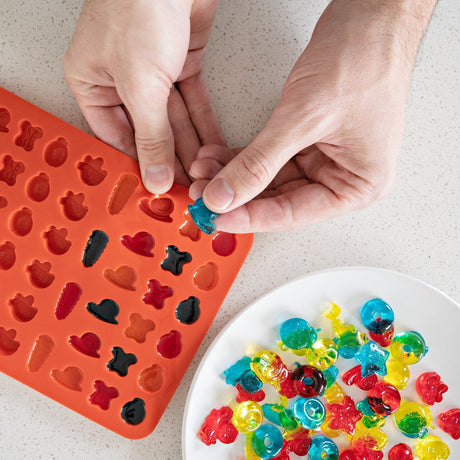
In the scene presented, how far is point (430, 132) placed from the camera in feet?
2.42

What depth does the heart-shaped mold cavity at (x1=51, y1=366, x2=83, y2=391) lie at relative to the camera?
65cm

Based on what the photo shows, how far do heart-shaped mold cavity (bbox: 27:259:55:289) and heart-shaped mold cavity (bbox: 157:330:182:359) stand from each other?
0.58 feet

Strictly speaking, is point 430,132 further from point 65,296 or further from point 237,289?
point 65,296

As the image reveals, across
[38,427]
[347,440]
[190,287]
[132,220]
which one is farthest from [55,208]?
[347,440]

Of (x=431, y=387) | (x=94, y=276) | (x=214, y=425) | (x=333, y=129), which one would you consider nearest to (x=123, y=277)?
(x=94, y=276)

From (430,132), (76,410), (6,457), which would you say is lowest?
(6,457)

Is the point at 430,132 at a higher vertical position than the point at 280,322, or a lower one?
higher

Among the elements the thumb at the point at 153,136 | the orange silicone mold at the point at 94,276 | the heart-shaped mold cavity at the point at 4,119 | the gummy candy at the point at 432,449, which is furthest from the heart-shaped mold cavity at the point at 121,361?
the gummy candy at the point at 432,449

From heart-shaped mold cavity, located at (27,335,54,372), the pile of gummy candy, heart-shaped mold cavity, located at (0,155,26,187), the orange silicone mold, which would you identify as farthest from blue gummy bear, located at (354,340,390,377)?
heart-shaped mold cavity, located at (0,155,26,187)

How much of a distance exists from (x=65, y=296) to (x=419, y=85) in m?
0.63

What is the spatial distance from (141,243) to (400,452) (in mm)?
493

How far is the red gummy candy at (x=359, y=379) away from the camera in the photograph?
0.69 meters

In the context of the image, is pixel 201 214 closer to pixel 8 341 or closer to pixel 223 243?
pixel 223 243

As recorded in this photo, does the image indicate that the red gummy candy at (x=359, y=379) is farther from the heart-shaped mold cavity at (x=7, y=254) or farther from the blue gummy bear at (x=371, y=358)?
the heart-shaped mold cavity at (x=7, y=254)
